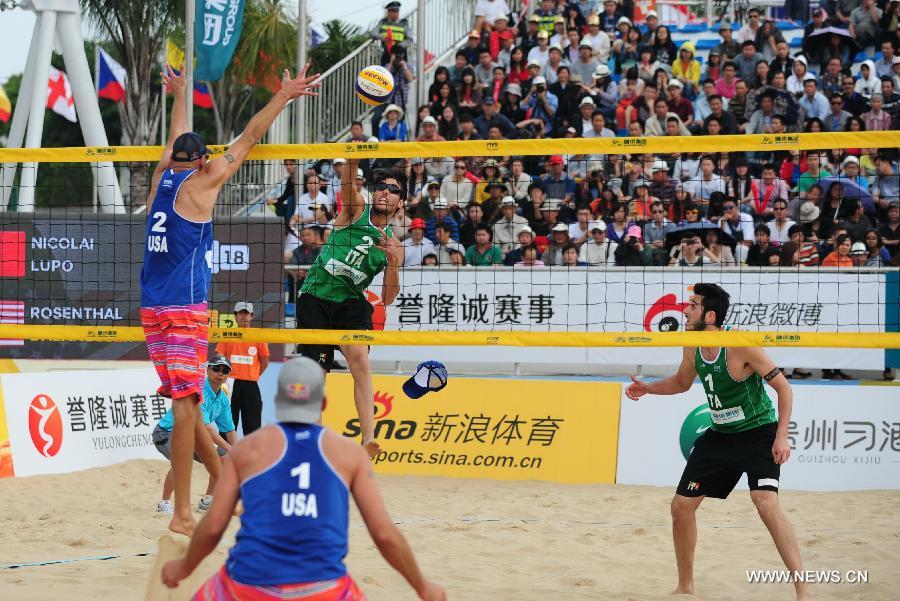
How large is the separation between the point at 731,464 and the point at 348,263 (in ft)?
8.23

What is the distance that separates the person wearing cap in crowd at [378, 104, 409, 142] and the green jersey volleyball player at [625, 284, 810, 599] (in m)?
8.72

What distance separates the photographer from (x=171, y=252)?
18.7 ft

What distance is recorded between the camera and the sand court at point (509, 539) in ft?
21.1

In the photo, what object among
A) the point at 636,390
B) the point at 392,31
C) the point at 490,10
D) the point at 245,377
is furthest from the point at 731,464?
the point at 490,10

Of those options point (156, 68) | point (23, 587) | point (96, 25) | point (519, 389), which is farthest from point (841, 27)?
point (156, 68)

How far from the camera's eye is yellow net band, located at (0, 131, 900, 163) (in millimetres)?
6320

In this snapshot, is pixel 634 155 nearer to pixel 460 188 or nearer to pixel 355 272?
pixel 460 188

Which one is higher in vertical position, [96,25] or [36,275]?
[96,25]

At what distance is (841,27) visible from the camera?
15.1 meters

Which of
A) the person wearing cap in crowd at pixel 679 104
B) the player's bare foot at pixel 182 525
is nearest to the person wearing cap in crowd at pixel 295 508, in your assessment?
the player's bare foot at pixel 182 525

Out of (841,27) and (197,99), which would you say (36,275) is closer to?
(841,27)

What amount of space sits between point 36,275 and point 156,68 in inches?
743

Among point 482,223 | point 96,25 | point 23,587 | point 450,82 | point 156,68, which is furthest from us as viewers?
point 156,68

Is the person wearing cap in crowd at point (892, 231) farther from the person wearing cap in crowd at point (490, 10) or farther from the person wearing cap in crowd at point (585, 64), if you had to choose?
the person wearing cap in crowd at point (490, 10)
